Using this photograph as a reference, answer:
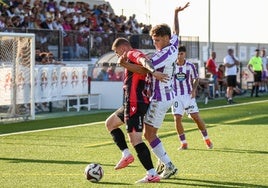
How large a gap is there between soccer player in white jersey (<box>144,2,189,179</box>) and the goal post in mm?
11104

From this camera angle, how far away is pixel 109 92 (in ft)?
89.2

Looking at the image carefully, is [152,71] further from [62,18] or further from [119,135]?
[62,18]

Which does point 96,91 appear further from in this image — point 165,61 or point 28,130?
point 165,61

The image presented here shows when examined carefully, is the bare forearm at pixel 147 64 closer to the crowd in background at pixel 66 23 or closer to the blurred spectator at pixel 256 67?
the crowd in background at pixel 66 23

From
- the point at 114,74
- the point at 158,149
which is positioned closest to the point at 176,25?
the point at 158,149

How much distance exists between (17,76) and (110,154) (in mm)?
8673

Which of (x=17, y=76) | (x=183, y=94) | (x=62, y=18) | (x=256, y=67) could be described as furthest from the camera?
(x=256, y=67)

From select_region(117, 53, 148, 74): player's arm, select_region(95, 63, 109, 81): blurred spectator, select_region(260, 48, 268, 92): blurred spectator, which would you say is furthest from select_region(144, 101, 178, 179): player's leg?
select_region(260, 48, 268, 92): blurred spectator

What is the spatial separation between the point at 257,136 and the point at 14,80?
7.83 meters

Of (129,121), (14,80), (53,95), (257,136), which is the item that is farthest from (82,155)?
(53,95)

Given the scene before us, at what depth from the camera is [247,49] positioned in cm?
4700

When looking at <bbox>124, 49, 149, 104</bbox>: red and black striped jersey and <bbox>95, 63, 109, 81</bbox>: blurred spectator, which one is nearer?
<bbox>124, 49, 149, 104</bbox>: red and black striped jersey

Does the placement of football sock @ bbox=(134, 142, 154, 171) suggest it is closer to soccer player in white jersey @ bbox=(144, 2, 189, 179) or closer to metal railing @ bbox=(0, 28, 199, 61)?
soccer player in white jersey @ bbox=(144, 2, 189, 179)

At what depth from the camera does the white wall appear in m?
27.0
